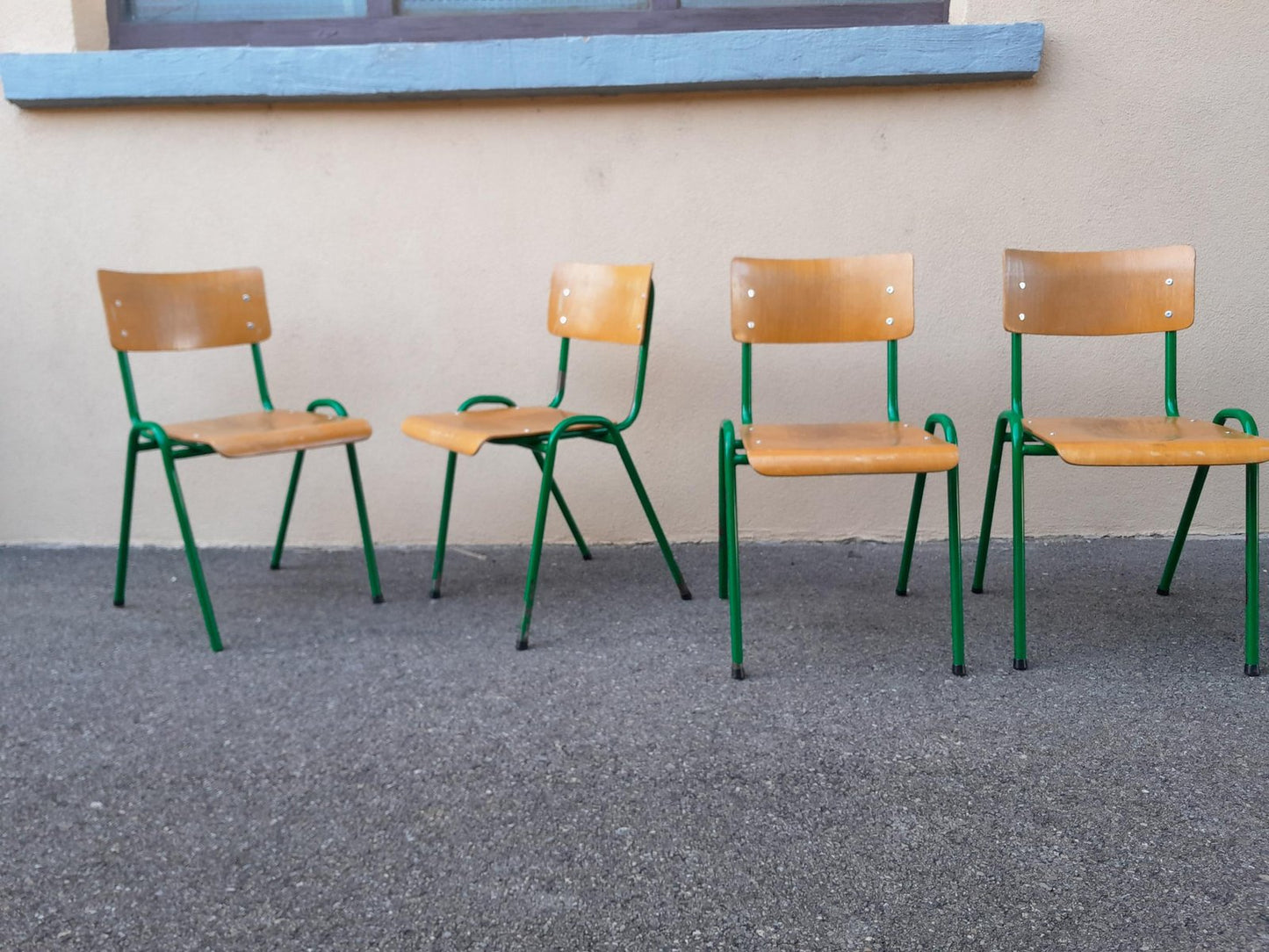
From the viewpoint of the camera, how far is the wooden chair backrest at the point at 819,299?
2588 mm

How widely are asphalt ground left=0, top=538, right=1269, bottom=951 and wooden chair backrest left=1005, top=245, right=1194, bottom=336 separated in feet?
2.27

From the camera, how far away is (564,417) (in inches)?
108

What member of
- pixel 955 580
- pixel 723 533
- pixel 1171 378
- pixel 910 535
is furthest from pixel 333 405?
pixel 1171 378

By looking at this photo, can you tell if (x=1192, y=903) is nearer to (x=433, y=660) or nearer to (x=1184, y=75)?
(x=433, y=660)

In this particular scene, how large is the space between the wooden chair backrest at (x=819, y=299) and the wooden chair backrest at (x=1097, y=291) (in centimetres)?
27

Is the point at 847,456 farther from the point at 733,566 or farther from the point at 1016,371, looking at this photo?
the point at 1016,371

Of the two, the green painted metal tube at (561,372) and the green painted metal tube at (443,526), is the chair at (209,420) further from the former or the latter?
the green painted metal tube at (561,372)

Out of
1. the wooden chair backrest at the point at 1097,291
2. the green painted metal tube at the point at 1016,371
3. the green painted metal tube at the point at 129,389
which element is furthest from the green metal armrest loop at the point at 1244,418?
the green painted metal tube at the point at 129,389

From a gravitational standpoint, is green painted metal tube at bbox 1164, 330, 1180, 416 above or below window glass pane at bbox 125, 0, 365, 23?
below

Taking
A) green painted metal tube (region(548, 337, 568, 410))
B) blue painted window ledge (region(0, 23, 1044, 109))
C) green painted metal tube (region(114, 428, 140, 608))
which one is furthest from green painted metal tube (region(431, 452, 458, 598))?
blue painted window ledge (region(0, 23, 1044, 109))

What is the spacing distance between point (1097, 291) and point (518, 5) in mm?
1817

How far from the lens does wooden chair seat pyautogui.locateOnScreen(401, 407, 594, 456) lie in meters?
2.45

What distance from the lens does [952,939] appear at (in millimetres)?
1359

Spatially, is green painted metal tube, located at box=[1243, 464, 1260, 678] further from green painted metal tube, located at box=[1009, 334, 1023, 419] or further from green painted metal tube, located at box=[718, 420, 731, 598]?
green painted metal tube, located at box=[718, 420, 731, 598]
